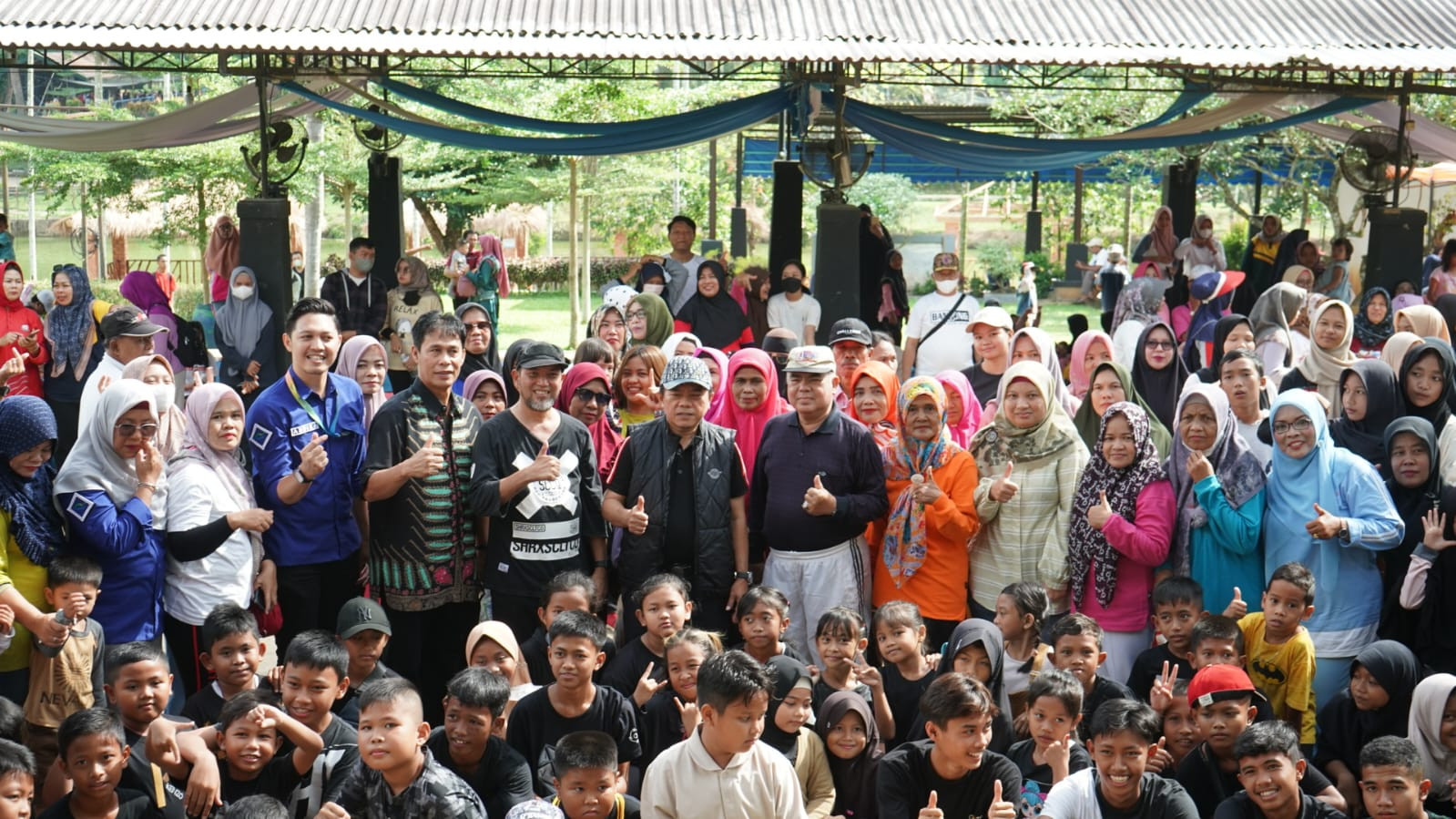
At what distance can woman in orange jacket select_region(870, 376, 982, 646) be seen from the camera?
580cm

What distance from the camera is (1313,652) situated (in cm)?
546

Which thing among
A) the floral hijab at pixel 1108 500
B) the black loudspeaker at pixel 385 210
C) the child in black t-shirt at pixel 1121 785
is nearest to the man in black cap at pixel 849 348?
the floral hijab at pixel 1108 500

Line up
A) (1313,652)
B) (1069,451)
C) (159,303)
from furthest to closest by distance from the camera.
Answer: (159,303)
(1069,451)
(1313,652)

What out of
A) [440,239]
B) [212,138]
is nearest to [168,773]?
[212,138]

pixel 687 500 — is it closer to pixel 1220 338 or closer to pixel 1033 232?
pixel 1220 338

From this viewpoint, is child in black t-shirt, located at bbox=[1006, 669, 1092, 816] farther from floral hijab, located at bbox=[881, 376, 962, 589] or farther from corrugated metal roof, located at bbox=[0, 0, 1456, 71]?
corrugated metal roof, located at bbox=[0, 0, 1456, 71]

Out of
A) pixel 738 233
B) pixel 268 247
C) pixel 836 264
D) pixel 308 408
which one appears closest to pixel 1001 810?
pixel 308 408

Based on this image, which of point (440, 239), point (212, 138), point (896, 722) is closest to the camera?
point (896, 722)

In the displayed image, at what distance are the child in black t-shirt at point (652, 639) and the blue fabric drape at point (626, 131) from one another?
680cm

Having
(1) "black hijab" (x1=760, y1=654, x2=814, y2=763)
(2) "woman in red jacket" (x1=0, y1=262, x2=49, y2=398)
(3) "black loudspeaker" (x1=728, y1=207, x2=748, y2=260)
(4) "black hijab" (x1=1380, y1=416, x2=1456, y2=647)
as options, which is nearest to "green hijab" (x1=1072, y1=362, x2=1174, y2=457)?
(4) "black hijab" (x1=1380, y1=416, x2=1456, y2=647)

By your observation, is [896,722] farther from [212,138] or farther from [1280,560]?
[212,138]

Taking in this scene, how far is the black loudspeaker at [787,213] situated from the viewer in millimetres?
13797

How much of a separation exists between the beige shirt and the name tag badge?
231cm

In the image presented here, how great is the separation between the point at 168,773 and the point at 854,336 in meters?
3.88
